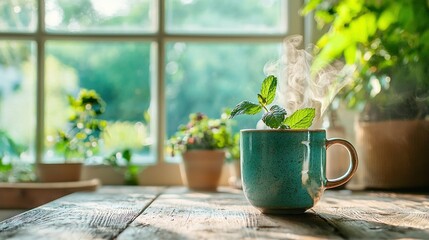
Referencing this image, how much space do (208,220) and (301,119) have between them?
21cm

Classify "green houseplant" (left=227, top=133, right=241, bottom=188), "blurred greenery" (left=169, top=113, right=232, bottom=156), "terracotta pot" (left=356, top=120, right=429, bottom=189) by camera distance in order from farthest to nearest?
"green houseplant" (left=227, top=133, right=241, bottom=188) → "blurred greenery" (left=169, top=113, right=232, bottom=156) → "terracotta pot" (left=356, top=120, right=429, bottom=189)

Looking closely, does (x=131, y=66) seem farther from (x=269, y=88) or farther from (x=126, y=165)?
(x=269, y=88)

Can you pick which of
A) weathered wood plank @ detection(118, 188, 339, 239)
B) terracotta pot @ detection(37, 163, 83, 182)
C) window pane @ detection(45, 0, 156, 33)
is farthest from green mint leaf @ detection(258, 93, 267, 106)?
window pane @ detection(45, 0, 156, 33)

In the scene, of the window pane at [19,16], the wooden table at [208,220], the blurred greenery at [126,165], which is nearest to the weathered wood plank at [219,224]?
the wooden table at [208,220]

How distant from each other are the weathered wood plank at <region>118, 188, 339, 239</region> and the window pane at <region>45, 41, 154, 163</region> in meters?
0.84

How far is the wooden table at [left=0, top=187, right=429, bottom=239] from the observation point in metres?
0.79

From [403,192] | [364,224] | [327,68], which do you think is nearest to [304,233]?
[364,224]

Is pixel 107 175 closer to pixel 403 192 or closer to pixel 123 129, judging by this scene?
pixel 123 129

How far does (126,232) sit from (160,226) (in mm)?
69

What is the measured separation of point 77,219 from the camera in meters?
0.94

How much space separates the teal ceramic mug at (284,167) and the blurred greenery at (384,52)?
71cm

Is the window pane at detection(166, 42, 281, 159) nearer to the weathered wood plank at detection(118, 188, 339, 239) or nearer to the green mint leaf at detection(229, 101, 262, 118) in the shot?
the weathered wood plank at detection(118, 188, 339, 239)

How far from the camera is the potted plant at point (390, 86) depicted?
1575 mm

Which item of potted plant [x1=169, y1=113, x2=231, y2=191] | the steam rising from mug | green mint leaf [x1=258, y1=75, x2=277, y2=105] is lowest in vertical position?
potted plant [x1=169, y1=113, x2=231, y2=191]
